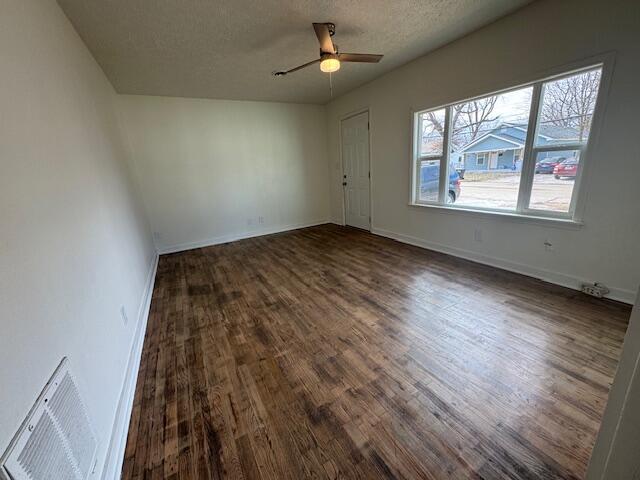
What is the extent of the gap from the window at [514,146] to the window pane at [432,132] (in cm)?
1

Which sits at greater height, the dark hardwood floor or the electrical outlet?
the electrical outlet

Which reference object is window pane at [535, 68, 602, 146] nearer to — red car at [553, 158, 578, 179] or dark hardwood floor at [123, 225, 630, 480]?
red car at [553, 158, 578, 179]

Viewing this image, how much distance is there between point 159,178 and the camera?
445cm

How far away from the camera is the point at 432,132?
3721mm

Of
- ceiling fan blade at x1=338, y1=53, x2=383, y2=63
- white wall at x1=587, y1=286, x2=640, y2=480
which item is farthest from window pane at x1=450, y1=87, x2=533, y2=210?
white wall at x1=587, y1=286, x2=640, y2=480

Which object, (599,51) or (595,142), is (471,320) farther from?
(599,51)

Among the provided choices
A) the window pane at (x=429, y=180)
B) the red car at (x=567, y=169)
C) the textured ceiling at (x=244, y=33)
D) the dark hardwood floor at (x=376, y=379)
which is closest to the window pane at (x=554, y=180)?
the red car at (x=567, y=169)

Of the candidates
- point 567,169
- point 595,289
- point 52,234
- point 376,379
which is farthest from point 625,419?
point 567,169

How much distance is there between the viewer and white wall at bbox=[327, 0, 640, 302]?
211 centimetres

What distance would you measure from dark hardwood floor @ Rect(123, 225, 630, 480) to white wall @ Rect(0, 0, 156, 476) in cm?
39

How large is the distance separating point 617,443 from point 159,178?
531 cm

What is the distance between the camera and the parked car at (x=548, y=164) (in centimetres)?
256

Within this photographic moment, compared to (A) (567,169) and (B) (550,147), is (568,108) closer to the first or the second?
(B) (550,147)

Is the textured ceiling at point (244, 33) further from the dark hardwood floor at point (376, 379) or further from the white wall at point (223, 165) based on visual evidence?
the dark hardwood floor at point (376, 379)
